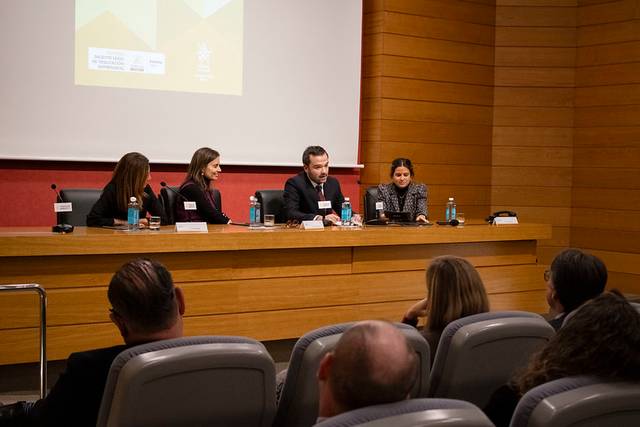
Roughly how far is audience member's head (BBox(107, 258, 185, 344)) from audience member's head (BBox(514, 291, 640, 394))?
32.5 inches

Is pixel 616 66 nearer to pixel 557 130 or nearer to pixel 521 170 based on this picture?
pixel 557 130

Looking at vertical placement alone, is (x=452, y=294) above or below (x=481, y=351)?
above

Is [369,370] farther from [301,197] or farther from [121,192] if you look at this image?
[301,197]

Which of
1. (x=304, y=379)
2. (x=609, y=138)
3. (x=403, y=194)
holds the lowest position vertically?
(x=304, y=379)

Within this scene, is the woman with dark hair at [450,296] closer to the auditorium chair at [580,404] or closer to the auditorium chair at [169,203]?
the auditorium chair at [580,404]

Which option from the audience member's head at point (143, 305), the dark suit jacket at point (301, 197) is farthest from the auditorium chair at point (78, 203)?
the audience member's head at point (143, 305)

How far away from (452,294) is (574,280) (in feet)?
1.47

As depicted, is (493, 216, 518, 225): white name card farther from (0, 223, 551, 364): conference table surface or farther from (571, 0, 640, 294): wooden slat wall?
(571, 0, 640, 294): wooden slat wall

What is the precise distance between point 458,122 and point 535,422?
6582mm

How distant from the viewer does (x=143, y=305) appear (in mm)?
1848

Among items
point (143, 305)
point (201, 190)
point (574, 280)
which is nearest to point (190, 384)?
point (143, 305)

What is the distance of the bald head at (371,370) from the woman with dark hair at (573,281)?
137 cm

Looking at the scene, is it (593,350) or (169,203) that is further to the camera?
(169,203)

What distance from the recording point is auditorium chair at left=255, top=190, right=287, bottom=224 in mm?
5754
